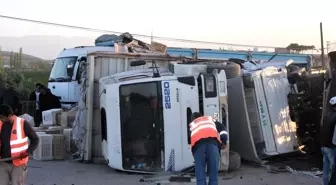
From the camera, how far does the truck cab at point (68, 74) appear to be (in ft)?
42.1

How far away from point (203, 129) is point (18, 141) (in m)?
2.39

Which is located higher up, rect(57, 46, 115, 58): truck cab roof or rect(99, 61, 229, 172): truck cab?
rect(57, 46, 115, 58): truck cab roof

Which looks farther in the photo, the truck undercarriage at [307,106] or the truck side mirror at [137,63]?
the truck side mirror at [137,63]

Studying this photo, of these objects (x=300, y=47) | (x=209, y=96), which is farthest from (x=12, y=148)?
(x=300, y=47)

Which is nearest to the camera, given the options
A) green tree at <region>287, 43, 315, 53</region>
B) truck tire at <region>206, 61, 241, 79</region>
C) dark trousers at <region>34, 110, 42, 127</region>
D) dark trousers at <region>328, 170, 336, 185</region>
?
dark trousers at <region>328, 170, 336, 185</region>

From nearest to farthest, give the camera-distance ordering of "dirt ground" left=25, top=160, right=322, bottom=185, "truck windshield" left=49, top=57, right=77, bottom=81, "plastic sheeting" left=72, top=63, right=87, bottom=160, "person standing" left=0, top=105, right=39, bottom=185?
"person standing" left=0, top=105, right=39, bottom=185
"dirt ground" left=25, top=160, right=322, bottom=185
"plastic sheeting" left=72, top=63, right=87, bottom=160
"truck windshield" left=49, top=57, right=77, bottom=81

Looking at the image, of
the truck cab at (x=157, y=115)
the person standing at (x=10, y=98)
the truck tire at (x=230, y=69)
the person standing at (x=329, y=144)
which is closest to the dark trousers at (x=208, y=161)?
the truck cab at (x=157, y=115)

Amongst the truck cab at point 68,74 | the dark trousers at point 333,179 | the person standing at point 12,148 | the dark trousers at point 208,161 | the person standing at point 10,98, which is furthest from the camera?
the truck cab at point 68,74

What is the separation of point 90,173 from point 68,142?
1.88 metres

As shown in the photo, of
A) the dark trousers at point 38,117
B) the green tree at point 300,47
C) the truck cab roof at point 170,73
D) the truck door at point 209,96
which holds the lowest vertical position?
the dark trousers at point 38,117

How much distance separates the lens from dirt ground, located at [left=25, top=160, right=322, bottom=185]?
7176 mm

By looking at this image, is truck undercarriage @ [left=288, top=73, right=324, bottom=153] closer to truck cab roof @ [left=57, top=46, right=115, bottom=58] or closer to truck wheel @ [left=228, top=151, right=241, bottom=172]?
truck wheel @ [left=228, top=151, right=241, bottom=172]

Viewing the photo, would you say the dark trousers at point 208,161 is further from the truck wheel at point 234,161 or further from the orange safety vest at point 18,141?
the orange safety vest at point 18,141

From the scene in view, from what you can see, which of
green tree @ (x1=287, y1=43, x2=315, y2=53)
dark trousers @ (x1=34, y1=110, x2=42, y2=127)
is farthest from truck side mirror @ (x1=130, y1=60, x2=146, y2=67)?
green tree @ (x1=287, y1=43, x2=315, y2=53)
